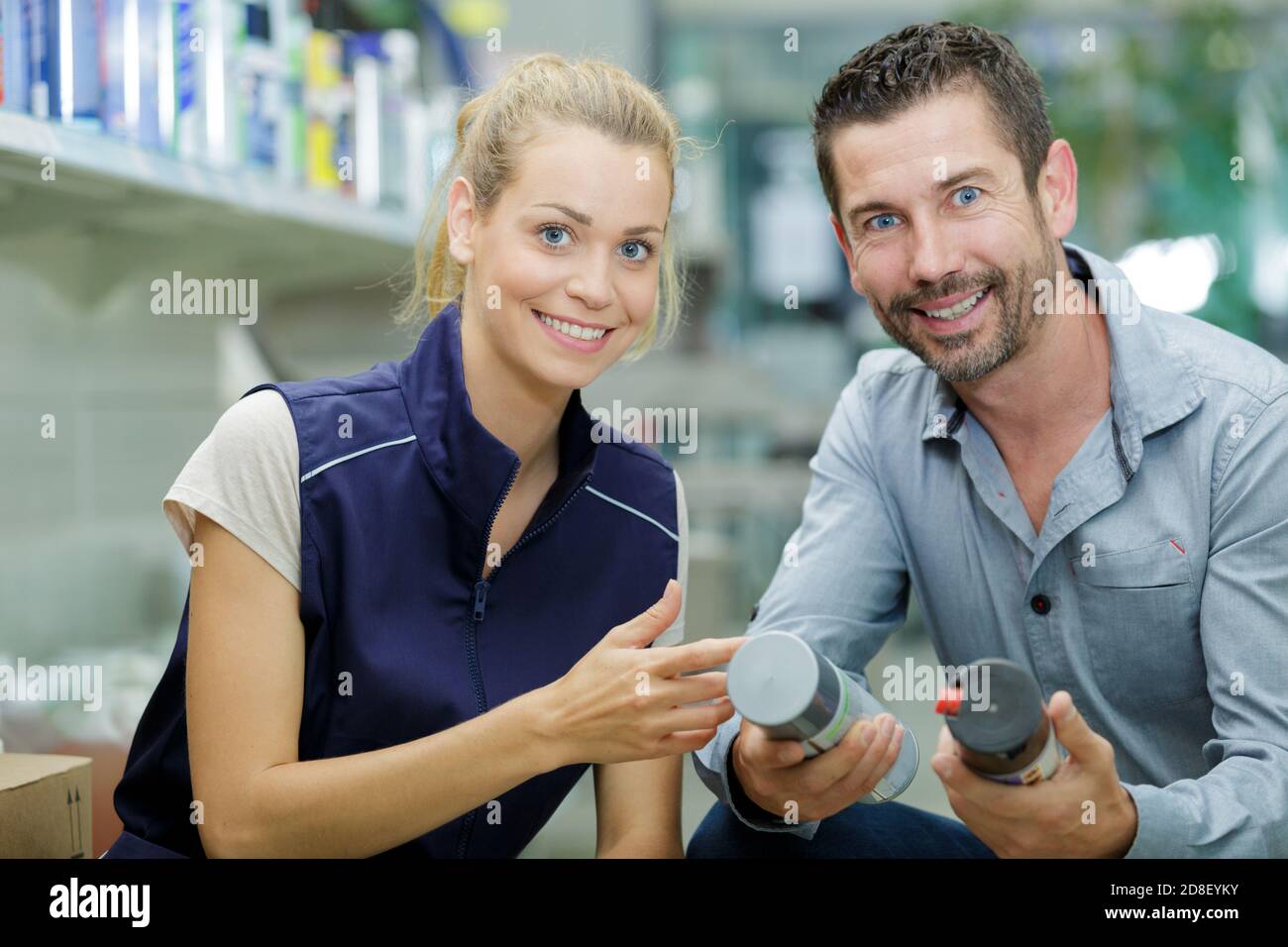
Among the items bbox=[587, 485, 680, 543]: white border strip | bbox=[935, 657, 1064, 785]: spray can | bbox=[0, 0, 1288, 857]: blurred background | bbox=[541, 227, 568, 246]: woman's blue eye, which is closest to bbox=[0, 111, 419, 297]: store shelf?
bbox=[0, 0, 1288, 857]: blurred background

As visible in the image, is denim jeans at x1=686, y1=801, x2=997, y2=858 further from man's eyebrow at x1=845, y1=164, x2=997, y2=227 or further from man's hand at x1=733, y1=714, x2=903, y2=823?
man's eyebrow at x1=845, y1=164, x2=997, y2=227

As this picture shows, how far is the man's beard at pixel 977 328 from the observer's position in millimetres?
1213

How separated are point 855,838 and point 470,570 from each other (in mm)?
448

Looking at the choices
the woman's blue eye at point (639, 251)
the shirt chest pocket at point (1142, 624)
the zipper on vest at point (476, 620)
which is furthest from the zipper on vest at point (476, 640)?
the shirt chest pocket at point (1142, 624)

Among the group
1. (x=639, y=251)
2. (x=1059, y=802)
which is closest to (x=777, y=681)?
(x=1059, y=802)

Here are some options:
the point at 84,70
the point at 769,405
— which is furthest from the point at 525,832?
the point at 769,405

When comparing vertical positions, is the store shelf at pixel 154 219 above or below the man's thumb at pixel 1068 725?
above

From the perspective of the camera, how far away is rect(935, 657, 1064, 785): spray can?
80cm

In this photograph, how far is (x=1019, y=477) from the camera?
50.3 inches

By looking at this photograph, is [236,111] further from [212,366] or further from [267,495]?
[267,495]

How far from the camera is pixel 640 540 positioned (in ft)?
4.04

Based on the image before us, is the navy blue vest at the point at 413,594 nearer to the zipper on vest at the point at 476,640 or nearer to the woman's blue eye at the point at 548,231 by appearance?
the zipper on vest at the point at 476,640

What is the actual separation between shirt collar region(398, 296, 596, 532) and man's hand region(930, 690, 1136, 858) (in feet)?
1.47

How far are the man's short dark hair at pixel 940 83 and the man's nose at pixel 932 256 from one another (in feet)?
0.38
